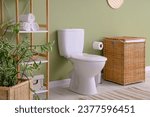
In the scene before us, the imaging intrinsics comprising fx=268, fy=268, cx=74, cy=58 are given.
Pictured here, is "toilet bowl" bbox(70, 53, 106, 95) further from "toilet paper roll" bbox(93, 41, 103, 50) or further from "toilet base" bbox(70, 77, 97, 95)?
"toilet paper roll" bbox(93, 41, 103, 50)

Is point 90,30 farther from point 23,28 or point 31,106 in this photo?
point 31,106

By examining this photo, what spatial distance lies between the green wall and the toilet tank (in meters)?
0.12

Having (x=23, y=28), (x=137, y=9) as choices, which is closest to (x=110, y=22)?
(x=137, y=9)

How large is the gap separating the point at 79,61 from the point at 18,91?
1.35 metres

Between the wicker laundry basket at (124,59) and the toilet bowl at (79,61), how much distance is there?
492 mm

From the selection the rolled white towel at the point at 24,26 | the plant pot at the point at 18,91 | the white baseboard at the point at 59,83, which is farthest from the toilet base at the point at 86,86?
the plant pot at the point at 18,91

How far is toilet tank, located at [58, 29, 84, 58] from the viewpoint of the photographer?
337 cm

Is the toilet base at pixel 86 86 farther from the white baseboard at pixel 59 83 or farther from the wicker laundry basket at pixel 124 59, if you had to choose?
the wicker laundry basket at pixel 124 59

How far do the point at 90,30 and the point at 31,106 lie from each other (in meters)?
2.26

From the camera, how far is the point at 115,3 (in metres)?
3.99

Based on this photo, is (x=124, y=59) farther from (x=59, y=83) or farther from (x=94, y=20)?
(x=59, y=83)

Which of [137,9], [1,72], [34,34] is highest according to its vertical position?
[137,9]

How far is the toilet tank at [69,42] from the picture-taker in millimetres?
3371

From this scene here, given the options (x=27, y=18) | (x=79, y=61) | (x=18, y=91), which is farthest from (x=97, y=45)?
(x=18, y=91)
